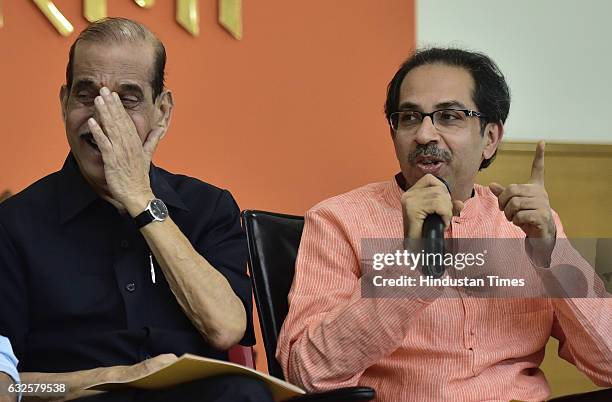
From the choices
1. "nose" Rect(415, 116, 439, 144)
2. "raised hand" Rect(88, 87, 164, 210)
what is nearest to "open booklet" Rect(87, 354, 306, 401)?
"raised hand" Rect(88, 87, 164, 210)

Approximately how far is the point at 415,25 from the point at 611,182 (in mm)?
934

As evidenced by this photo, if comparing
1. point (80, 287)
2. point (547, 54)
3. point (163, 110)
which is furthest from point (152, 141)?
point (547, 54)

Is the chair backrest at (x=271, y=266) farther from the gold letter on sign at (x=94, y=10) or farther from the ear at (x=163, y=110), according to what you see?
the gold letter on sign at (x=94, y=10)

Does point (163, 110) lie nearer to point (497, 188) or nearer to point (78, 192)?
point (78, 192)

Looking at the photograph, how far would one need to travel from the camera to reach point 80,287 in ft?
6.82

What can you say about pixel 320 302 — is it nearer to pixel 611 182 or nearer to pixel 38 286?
pixel 38 286

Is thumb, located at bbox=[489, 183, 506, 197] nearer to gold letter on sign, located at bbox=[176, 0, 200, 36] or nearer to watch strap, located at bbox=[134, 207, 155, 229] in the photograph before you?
watch strap, located at bbox=[134, 207, 155, 229]

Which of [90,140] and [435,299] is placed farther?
[90,140]

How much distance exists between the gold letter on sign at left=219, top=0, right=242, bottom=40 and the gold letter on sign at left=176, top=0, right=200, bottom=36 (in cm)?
8

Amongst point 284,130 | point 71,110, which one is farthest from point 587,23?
point 71,110

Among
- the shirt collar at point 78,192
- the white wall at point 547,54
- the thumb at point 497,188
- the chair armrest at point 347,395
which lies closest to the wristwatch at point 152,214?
the shirt collar at point 78,192

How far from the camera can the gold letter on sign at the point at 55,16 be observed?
2881 mm

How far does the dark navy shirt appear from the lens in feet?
6.76

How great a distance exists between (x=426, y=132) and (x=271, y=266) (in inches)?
17.8
